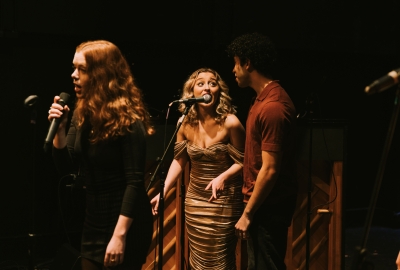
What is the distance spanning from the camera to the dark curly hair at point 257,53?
349 cm

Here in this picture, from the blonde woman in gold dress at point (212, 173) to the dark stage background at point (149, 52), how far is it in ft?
1.91

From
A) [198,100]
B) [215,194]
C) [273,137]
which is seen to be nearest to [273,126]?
[273,137]

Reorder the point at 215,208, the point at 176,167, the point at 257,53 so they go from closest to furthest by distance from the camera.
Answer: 1. the point at 257,53
2. the point at 215,208
3. the point at 176,167

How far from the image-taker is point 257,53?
3494mm

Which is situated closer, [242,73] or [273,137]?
[273,137]

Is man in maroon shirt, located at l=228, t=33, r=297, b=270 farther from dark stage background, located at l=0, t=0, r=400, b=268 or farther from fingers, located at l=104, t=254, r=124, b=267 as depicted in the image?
dark stage background, located at l=0, t=0, r=400, b=268

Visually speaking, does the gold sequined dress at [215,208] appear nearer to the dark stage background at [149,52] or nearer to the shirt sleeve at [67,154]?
the dark stage background at [149,52]

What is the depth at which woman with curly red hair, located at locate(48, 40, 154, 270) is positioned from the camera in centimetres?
261

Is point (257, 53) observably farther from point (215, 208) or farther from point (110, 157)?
point (110, 157)

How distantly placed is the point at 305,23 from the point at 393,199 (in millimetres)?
2495

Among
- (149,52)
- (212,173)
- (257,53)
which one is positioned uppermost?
(149,52)

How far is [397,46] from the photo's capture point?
22.5 feet

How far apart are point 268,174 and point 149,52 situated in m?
2.93

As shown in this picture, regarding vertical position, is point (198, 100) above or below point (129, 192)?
above
